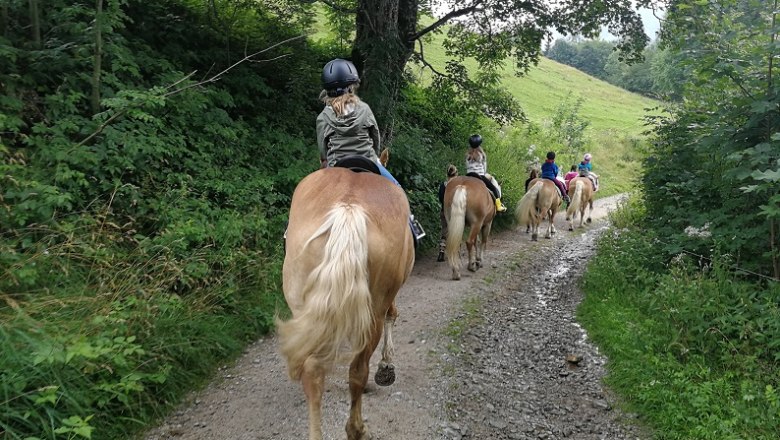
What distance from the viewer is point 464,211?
8406mm

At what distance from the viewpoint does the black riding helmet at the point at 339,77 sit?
3988 millimetres

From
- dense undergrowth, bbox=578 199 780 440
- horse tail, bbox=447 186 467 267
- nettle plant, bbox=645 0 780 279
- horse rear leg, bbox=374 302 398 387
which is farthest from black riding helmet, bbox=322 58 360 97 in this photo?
horse tail, bbox=447 186 467 267

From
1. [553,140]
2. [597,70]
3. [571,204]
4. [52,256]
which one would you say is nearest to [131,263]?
[52,256]

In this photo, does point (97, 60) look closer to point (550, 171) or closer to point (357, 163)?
point (357, 163)

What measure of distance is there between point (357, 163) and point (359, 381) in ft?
5.77

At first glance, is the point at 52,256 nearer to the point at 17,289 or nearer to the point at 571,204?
the point at 17,289

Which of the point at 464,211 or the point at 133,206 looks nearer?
the point at 133,206

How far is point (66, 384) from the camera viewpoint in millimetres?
3176

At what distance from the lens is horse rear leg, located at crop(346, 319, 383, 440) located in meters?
3.22

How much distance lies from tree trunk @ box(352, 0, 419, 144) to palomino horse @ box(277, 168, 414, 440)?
16.0ft

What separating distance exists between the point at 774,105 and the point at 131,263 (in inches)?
263

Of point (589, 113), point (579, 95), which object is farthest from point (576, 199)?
point (579, 95)

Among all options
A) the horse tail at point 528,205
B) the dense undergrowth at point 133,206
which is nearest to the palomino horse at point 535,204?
the horse tail at point 528,205

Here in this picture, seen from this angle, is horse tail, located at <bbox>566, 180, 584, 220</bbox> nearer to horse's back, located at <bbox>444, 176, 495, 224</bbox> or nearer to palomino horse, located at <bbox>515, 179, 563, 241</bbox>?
palomino horse, located at <bbox>515, 179, 563, 241</bbox>
